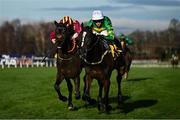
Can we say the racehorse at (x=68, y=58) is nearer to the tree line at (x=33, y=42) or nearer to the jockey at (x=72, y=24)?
the jockey at (x=72, y=24)

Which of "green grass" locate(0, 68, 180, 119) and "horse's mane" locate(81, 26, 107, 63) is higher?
"horse's mane" locate(81, 26, 107, 63)

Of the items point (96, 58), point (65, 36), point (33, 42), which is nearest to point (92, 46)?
point (96, 58)

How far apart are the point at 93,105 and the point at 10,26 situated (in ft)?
→ 363

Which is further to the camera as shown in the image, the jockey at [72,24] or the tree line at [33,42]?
the tree line at [33,42]

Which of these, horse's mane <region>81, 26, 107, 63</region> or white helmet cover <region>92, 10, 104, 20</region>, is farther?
white helmet cover <region>92, 10, 104, 20</region>

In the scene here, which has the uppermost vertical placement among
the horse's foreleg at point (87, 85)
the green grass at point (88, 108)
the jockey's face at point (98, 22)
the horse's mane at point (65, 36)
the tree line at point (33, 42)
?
the jockey's face at point (98, 22)

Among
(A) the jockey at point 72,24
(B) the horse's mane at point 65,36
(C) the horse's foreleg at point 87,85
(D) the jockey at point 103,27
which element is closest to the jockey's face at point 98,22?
(D) the jockey at point 103,27

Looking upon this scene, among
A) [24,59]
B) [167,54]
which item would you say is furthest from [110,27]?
[167,54]

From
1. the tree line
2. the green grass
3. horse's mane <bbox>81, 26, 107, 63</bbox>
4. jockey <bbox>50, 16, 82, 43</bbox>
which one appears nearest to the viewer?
horse's mane <bbox>81, 26, 107, 63</bbox>

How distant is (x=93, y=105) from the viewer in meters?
16.8

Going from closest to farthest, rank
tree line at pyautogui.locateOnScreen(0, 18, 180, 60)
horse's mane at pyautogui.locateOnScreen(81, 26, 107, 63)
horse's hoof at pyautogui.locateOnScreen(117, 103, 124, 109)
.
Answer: horse's mane at pyautogui.locateOnScreen(81, 26, 107, 63), horse's hoof at pyautogui.locateOnScreen(117, 103, 124, 109), tree line at pyautogui.locateOnScreen(0, 18, 180, 60)

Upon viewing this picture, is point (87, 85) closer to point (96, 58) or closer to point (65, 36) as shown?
point (96, 58)

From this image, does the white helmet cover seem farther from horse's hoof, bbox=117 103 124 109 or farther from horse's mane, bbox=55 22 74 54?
horse's hoof, bbox=117 103 124 109

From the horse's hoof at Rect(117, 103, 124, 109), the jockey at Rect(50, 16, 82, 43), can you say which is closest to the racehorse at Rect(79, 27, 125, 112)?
the jockey at Rect(50, 16, 82, 43)
